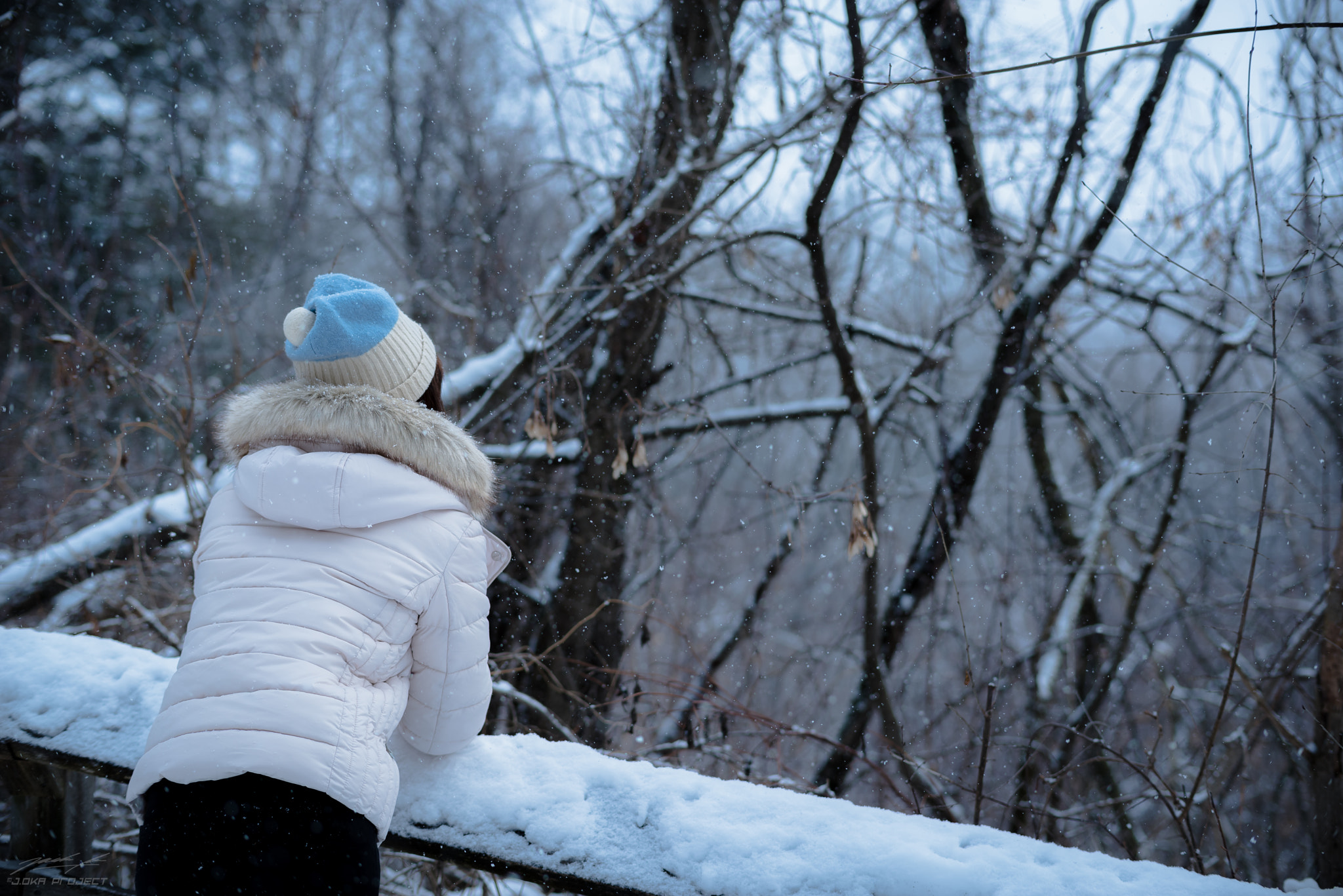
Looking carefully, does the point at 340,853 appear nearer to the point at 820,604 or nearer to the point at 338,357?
the point at 338,357

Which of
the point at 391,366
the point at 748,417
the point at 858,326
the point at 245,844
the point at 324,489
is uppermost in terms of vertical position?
the point at 858,326

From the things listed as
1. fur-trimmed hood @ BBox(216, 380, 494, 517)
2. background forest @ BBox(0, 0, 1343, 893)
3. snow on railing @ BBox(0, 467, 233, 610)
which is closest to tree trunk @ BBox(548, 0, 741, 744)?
background forest @ BBox(0, 0, 1343, 893)

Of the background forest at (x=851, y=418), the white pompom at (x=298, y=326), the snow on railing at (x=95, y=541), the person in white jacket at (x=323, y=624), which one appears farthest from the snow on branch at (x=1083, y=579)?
the snow on railing at (x=95, y=541)

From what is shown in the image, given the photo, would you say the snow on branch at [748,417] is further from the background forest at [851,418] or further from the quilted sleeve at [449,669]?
the quilted sleeve at [449,669]

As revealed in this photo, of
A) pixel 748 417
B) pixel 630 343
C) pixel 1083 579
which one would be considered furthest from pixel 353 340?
pixel 1083 579

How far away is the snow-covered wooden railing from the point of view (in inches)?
42.3

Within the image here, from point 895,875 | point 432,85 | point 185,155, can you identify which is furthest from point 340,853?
point 185,155

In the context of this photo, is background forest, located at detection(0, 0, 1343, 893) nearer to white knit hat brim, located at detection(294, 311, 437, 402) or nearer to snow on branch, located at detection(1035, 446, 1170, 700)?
snow on branch, located at detection(1035, 446, 1170, 700)

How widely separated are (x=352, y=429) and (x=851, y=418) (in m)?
3.47

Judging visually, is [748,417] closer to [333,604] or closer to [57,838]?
[333,604]

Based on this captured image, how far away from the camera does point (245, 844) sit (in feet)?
3.54

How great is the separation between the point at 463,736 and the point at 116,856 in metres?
1.99

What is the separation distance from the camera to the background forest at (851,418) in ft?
9.88

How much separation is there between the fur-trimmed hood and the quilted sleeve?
155mm
